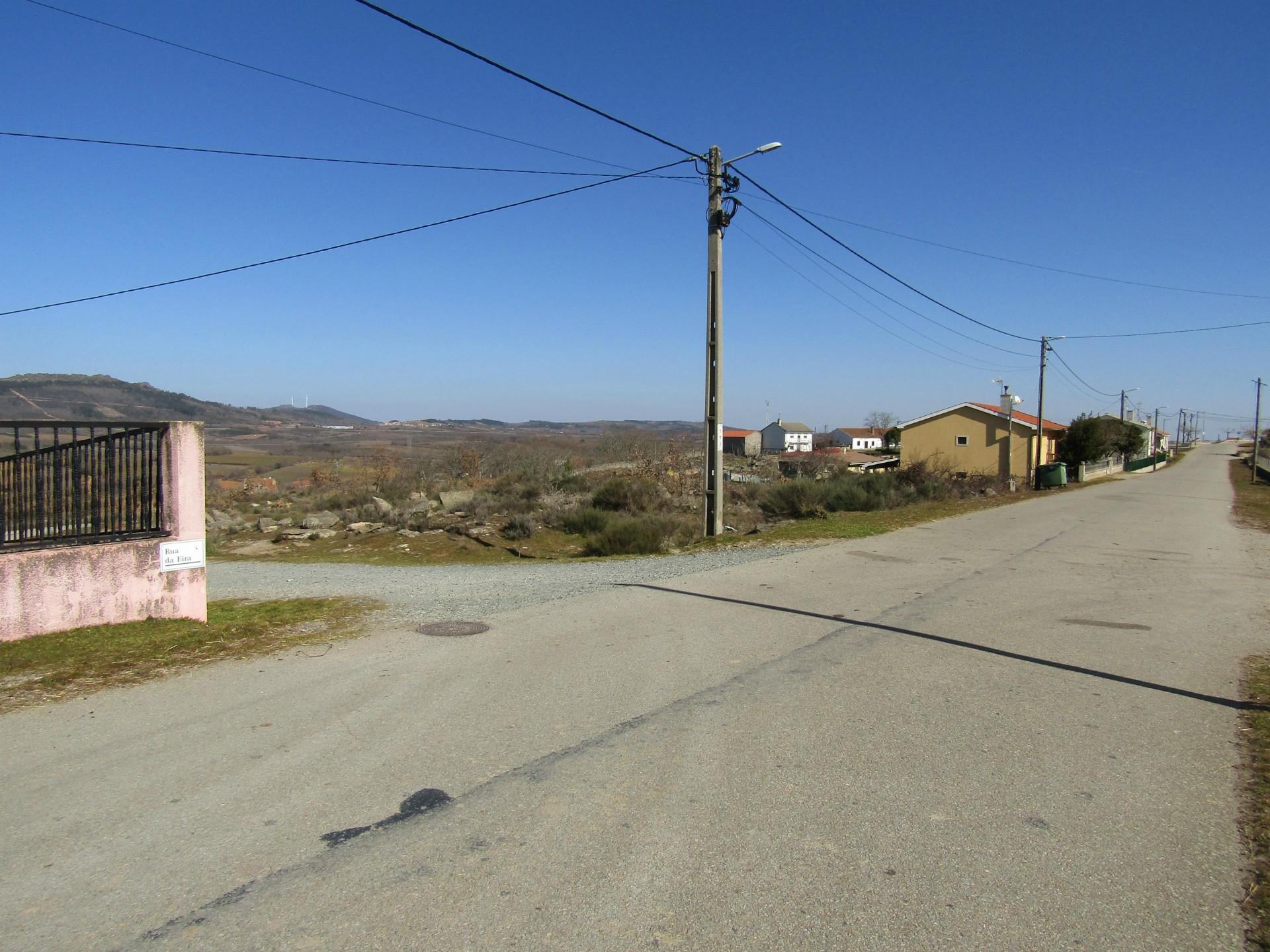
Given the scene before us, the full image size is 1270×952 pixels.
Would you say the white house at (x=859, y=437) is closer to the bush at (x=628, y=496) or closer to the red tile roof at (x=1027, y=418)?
the red tile roof at (x=1027, y=418)

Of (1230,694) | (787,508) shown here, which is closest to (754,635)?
(1230,694)

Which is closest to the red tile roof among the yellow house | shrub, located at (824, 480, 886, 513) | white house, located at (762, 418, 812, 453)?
the yellow house

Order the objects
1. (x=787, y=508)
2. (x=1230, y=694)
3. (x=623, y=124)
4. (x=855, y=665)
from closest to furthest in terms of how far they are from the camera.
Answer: (x=1230, y=694) < (x=855, y=665) < (x=623, y=124) < (x=787, y=508)

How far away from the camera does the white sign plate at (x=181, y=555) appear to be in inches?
308

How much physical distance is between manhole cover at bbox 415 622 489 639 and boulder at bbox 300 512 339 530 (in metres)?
16.5

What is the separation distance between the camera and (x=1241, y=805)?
412 cm

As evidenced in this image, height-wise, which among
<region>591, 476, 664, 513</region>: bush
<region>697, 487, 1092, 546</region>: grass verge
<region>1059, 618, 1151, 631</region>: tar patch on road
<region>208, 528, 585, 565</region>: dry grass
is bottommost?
<region>208, 528, 585, 565</region>: dry grass

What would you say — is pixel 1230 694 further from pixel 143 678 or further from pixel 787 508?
pixel 787 508

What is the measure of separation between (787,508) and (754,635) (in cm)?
1536

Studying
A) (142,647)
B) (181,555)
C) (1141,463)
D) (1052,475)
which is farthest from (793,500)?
(1141,463)

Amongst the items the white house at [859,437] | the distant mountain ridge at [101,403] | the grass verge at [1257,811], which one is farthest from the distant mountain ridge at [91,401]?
the white house at [859,437]

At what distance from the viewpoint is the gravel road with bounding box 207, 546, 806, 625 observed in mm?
9492

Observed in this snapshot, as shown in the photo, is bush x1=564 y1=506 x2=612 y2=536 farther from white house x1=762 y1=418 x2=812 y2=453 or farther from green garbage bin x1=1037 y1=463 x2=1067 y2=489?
white house x1=762 y1=418 x2=812 y2=453

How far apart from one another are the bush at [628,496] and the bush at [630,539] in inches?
218
